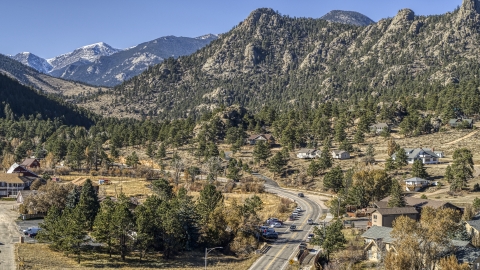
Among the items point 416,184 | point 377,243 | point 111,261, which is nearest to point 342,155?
point 416,184

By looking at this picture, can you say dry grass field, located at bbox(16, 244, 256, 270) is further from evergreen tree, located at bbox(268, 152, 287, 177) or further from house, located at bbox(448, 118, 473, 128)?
house, located at bbox(448, 118, 473, 128)

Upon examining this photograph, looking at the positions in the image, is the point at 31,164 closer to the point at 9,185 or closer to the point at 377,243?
the point at 9,185

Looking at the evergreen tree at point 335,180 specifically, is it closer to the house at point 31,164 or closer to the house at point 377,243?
the house at point 377,243

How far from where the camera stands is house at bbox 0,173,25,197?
11675 cm

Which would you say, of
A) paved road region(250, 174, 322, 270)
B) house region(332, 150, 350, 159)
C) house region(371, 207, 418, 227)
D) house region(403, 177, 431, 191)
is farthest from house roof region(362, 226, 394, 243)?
house region(332, 150, 350, 159)

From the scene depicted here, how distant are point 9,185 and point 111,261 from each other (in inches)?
2516

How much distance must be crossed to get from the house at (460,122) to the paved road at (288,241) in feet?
239

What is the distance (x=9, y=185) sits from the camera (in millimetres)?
117250

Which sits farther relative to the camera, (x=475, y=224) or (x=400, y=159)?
(x=400, y=159)

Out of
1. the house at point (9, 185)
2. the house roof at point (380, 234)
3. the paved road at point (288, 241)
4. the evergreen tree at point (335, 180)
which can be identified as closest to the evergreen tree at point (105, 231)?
the paved road at point (288, 241)

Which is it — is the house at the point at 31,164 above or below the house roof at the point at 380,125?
below

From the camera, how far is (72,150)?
502ft

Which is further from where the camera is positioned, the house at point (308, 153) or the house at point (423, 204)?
the house at point (308, 153)

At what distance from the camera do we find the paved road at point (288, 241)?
217 ft
